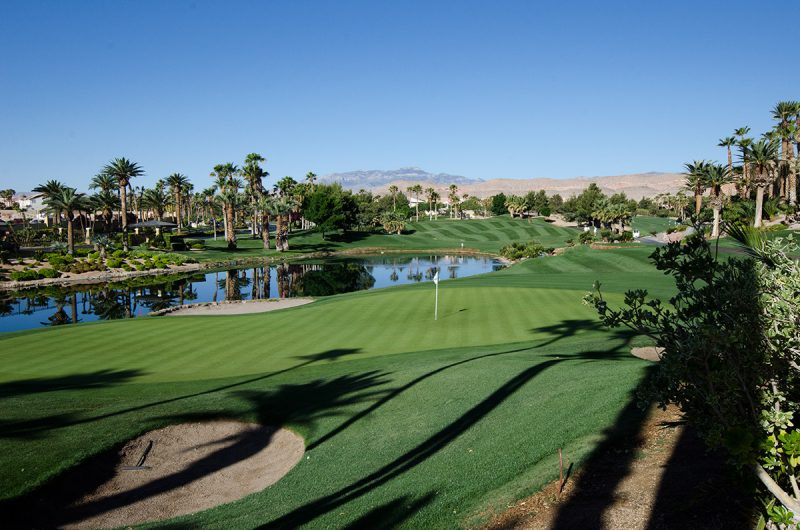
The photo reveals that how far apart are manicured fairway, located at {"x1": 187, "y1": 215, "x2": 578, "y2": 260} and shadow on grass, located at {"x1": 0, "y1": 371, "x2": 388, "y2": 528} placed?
246ft

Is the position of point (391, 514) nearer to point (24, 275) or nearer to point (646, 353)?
point (646, 353)

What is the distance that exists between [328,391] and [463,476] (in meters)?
8.47

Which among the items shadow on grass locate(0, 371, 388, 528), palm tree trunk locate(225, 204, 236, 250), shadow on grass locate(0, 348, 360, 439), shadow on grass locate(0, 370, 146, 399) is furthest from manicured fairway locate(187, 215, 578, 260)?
shadow on grass locate(0, 371, 388, 528)

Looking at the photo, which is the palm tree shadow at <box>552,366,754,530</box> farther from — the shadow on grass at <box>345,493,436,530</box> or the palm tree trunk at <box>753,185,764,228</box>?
the palm tree trunk at <box>753,185,764,228</box>

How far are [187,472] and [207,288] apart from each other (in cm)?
5144

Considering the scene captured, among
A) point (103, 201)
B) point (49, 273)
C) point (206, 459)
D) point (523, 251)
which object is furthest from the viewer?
point (103, 201)

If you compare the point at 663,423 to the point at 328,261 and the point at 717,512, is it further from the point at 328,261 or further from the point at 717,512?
the point at 328,261

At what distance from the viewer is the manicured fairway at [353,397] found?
35.3ft

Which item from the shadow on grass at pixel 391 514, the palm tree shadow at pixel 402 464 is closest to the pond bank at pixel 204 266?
the palm tree shadow at pixel 402 464

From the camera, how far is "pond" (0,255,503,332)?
47.1 m

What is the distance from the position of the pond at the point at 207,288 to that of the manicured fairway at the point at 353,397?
59.7ft

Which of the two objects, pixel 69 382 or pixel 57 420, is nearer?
pixel 57 420

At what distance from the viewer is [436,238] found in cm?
12469

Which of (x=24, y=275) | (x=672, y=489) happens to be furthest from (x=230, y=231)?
(x=672, y=489)
